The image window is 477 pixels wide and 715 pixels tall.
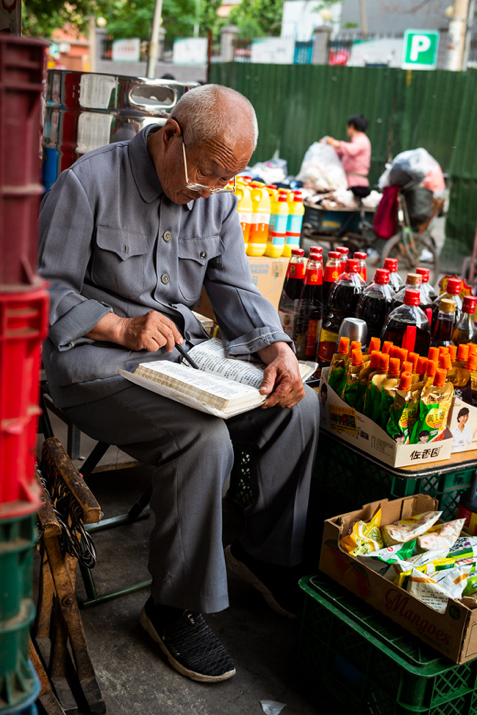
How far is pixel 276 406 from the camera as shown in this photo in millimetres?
2230

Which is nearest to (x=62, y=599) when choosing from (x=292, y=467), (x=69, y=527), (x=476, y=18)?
(x=69, y=527)

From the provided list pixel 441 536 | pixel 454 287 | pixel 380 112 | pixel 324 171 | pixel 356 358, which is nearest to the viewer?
pixel 441 536

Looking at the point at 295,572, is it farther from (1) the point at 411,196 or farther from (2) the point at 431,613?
(1) the point at 411,196

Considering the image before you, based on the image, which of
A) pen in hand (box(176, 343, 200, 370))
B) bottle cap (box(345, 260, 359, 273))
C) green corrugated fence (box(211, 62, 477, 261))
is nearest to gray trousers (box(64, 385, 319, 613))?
pen in hand (box(176, 343, 200, 370))

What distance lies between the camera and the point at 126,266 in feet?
7.27

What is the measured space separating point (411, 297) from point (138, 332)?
42.9 inches

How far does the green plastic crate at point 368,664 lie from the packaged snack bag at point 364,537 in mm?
135

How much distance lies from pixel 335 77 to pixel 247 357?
1005cm

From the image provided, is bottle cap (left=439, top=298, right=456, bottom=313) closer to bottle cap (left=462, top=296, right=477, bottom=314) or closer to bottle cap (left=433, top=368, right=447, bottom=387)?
bottle cap (left=462, top=296, right=477, bottom=314)

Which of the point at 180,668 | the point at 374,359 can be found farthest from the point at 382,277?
the point at 180,668

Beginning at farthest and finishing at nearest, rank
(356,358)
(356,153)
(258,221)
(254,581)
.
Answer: (356,153) → (258,221) → (254,581) → (356,358)

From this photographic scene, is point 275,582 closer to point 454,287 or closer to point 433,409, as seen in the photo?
point 433,409

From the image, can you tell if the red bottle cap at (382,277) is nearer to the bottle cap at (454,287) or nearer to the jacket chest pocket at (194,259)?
the bottle cap at (454,287)

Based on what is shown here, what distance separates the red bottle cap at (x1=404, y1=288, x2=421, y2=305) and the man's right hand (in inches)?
38.1
